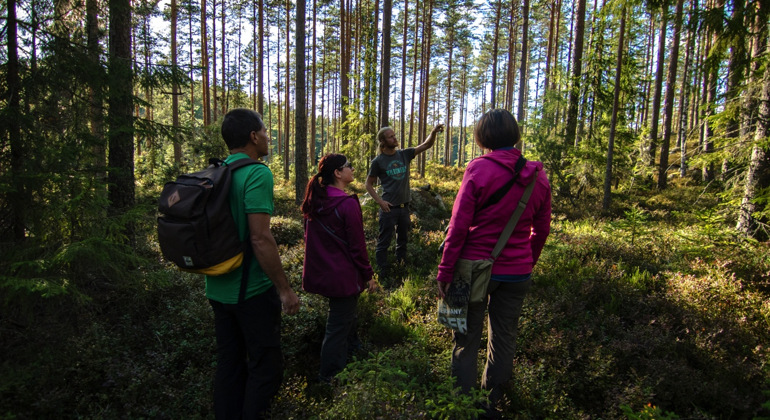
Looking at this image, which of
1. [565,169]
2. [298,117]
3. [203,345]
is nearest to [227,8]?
[298,117]

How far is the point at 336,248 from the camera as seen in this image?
11.1 ft

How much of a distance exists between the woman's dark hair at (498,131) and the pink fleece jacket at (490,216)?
0.07m

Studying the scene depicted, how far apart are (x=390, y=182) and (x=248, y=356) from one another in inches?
147

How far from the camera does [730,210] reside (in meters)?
7.09

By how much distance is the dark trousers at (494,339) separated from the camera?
298 centimetres

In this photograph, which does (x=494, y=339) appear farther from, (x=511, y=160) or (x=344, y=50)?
(x=344, y=50)

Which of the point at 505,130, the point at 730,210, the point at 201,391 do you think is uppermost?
the point at 505,130

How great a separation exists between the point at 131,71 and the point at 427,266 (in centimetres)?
517

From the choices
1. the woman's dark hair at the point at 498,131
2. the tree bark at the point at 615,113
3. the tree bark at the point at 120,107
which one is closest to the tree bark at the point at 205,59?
the tree bark at the point at 120,107

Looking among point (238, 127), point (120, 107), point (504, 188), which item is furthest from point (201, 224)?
point (120, 107)

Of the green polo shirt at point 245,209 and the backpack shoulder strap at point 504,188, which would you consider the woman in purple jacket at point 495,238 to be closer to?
the backpack shoulder strap at point 504,188

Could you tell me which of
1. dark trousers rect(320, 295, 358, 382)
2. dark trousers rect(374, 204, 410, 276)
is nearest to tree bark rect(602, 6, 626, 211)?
dark trousers rect(374, 204, 410, 276)

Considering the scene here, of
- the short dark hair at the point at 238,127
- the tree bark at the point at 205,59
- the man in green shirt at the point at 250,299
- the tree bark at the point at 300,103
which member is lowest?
the man in green shirt at the point at 250,299

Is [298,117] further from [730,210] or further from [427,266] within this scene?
[730,210]
